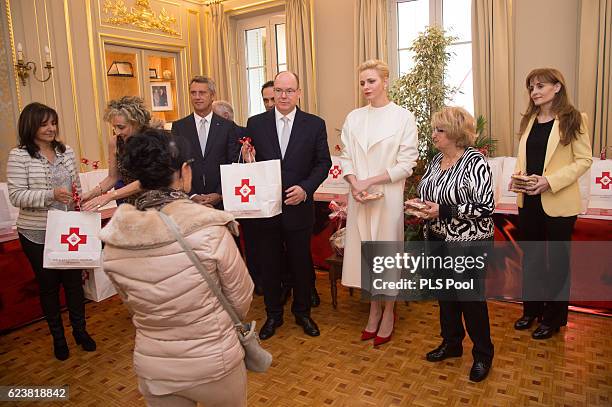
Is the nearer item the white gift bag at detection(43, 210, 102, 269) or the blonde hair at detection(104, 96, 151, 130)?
the white gift bag at detection(43, 210, 102, 269)

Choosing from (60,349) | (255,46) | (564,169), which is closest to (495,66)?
(564,169)

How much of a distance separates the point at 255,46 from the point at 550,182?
4.96 meters

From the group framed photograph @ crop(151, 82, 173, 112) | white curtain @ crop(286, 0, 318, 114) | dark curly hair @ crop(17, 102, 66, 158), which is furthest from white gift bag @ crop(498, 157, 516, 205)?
framed photograph @ crop(151, 82, 173, 112)

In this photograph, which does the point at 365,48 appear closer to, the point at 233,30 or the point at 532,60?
the point at 532,60

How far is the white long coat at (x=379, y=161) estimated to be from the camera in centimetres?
277

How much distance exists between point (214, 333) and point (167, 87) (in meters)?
5.77

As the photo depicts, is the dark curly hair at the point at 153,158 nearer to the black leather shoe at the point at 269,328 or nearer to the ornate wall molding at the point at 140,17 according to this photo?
the black leather shoe at the point at 269,328

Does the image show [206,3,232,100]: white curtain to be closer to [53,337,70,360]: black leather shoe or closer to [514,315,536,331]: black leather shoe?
[53,337,70,360]: black leather shoe

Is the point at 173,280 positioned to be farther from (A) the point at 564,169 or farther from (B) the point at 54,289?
(A) the point at 564,169

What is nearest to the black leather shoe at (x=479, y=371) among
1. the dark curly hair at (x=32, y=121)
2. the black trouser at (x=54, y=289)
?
the black trouser at (x=54, y=289)

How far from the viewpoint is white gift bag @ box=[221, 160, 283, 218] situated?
276 cm

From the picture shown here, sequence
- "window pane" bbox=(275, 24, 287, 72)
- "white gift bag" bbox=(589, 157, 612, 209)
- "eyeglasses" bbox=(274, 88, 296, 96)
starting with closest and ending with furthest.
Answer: "eyeglasses" bbox=(274, 88, 296, 96) → "white gift bag" bbox=(589, 157, 612, 209) → "window pane" bbox=(275, 24, 287, 72)

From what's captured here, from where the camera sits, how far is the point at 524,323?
3152mm

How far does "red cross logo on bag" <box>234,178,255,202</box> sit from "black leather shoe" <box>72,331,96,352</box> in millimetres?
1462
